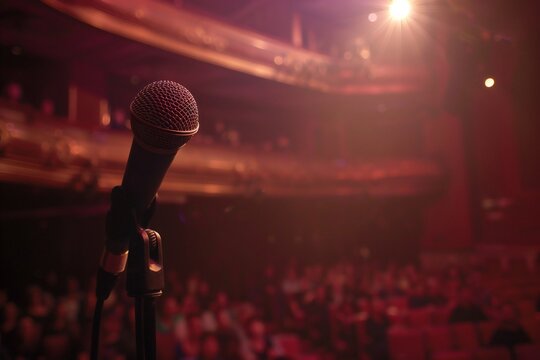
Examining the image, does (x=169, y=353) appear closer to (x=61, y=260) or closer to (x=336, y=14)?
(x=61, y=260)

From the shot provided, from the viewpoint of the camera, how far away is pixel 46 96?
26.4 feet

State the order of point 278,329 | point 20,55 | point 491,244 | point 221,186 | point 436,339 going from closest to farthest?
point 436,339 < point 278,329 < point 20,55 < point 221,186 < point 491,244

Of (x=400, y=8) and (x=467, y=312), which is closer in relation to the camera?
(x=400, y=8)

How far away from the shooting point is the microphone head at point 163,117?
900mm

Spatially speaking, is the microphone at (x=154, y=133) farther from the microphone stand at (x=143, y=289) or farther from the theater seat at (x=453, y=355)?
the theater seat at (x=453, y=355)

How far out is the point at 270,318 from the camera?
281 inches

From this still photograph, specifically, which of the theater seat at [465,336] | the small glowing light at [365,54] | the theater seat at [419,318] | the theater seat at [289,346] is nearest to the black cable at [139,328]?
the theater seat at [289,346]

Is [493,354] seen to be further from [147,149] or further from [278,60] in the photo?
[278,60]

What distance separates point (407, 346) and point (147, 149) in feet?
18.2

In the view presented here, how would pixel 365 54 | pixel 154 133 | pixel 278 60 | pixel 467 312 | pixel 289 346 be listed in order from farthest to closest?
pixel 365 54, pixel 278 60, pixel 467 312, pixel 289 346, pixel 154 133

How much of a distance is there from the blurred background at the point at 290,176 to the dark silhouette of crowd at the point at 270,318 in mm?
30

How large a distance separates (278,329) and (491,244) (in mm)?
6860

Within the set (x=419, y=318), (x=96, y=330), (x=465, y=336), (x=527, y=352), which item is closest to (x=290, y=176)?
(x=419, y=318)

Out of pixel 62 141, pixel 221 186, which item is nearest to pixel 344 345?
pixel 221 186
